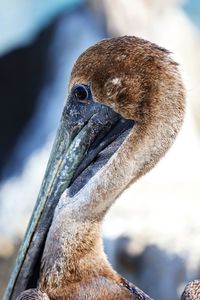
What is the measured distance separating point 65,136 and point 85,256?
44 cm

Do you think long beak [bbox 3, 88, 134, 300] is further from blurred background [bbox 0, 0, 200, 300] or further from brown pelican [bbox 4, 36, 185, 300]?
blurred background [bbox 0, 0, 200, 300]

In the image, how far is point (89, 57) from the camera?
10.6ft

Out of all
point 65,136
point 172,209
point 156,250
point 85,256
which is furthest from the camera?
point 172,209

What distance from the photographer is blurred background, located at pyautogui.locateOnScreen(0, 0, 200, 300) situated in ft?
24.4

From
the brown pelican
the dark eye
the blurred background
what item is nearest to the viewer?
the brown pelican

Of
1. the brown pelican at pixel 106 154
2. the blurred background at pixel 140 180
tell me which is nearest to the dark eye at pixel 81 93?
the brown pelican at pixel 106 154

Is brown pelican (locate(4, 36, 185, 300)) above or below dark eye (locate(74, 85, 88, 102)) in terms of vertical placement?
below

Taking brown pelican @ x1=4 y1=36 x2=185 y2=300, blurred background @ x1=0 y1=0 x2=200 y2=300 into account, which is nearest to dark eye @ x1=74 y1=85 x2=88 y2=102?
brown pelican @ x1=4 y1=36 x2=185 y2=300

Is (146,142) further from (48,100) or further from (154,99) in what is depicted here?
(48,100)

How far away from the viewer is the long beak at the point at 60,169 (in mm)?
3303

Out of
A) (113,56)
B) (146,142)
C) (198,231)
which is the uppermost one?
(113,56)

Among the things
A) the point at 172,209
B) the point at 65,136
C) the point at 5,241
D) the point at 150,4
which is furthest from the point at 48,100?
the point at 65,136

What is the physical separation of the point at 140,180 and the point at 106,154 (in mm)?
4464

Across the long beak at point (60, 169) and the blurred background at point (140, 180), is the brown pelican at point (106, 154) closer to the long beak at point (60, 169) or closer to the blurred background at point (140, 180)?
the long beak at point (60, 169)
